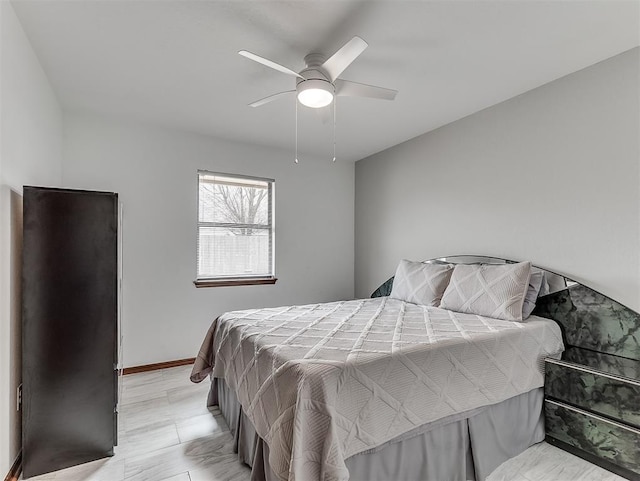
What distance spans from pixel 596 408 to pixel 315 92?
2.54 meters

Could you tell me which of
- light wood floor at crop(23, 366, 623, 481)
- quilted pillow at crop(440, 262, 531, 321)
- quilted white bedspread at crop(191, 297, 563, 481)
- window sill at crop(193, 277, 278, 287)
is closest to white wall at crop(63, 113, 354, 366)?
window sill at crop(193, 277, 278, 287)

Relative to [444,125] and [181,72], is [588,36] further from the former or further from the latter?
[181,72]

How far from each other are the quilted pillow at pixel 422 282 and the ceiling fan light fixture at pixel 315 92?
6.13 ft

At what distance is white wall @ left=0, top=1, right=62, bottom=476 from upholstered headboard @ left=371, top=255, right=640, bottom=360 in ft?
11.5

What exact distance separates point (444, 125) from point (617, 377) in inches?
102

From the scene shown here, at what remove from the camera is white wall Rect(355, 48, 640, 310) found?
223cm

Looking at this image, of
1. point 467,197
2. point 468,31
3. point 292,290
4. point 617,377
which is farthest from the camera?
point 292,290

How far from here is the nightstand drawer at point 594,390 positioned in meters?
1.83

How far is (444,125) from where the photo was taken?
3504 mm

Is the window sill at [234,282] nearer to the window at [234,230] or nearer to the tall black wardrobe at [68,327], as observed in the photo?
the window at [234,230]

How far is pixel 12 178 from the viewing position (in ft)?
6.02

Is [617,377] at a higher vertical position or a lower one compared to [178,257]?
lower

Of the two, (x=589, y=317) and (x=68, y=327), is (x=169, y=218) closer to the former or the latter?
(x=68, y=327)

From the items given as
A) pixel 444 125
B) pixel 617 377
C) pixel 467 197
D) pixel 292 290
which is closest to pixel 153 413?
pixel 292 290
